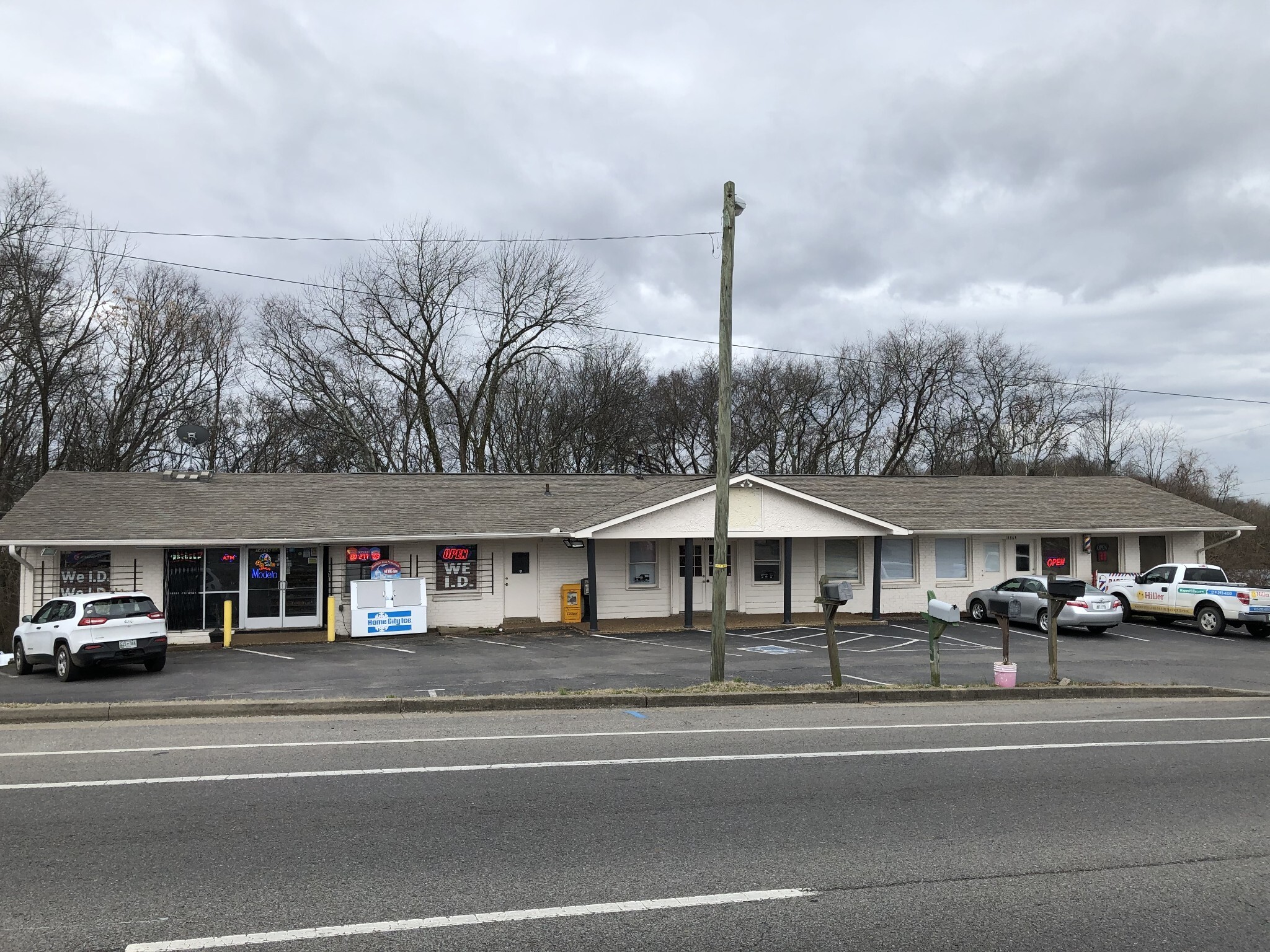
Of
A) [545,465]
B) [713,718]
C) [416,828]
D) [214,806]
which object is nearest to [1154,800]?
[713,718]

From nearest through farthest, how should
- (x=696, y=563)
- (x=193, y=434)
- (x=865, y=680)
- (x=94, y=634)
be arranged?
(x=865, y=680) < (x=94, y=634) < (x=696, y=563) < (x=193, y=434)

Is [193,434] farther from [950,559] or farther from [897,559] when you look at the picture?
[950,559]

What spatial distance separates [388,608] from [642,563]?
715 cm

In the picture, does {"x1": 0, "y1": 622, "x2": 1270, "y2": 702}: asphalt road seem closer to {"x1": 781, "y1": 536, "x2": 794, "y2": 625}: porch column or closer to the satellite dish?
{"x1": 781, "y1": 536, "x2": 794, "y2": 625}: porch column

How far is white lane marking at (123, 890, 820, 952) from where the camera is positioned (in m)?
4.47

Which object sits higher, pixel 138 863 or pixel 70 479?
pixel 70 479

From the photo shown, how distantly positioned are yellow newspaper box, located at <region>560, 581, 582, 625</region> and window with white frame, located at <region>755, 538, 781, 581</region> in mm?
5483

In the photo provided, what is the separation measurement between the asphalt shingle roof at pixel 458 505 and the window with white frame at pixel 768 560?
2031 millimetres

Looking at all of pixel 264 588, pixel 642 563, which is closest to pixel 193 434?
pixel 264 588

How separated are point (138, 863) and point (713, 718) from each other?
22.4ft

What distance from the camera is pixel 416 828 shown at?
6.31 m

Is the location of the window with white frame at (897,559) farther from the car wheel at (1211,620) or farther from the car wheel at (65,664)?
the car wheel at (65,664)

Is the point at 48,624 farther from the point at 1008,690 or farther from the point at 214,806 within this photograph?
the point at 1008,690

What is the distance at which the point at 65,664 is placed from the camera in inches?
626
